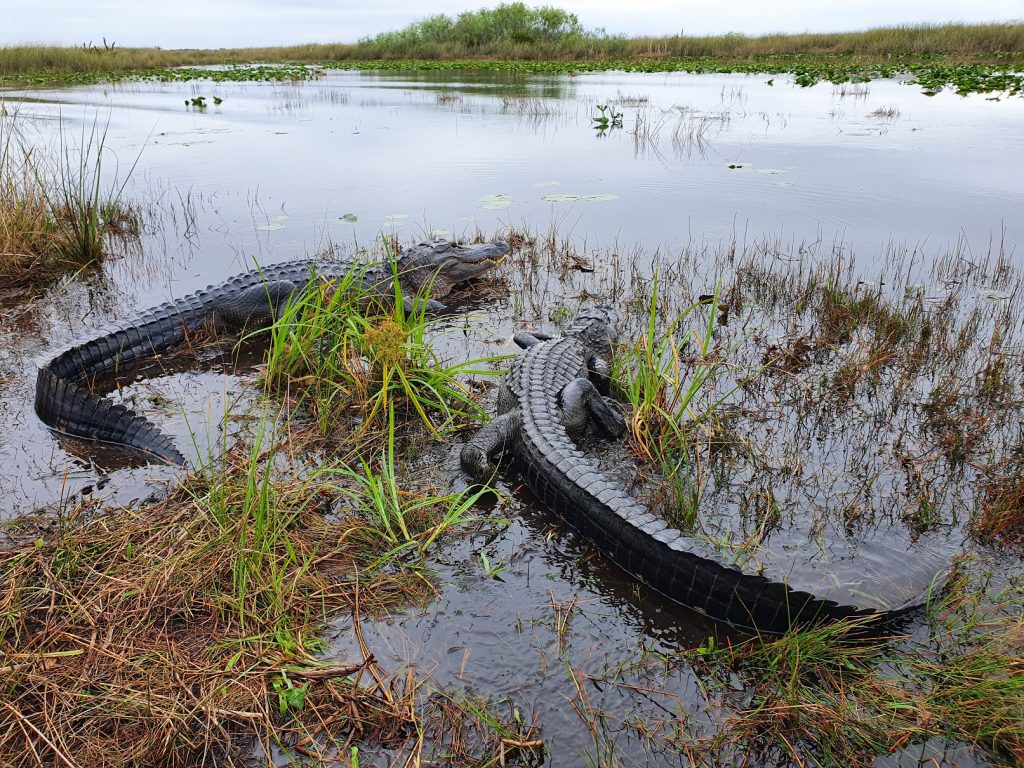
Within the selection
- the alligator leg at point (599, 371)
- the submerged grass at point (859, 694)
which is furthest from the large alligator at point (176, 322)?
the submerged grass at point (859, 694)

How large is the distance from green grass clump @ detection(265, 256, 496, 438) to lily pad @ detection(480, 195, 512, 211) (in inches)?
203

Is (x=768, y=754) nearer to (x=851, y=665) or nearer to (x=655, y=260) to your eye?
(x=851, y=665)

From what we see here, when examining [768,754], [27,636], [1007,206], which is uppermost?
[1007,206]

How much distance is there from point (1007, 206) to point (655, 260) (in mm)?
5138

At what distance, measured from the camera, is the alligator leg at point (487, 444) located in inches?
145

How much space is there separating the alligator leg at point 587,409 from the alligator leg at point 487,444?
0.38m

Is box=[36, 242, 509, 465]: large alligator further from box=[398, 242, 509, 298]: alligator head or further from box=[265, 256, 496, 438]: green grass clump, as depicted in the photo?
box=[265, 256, 496, 438]: green grass clump

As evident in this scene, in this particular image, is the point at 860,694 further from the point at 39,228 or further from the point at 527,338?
the point at 39,228

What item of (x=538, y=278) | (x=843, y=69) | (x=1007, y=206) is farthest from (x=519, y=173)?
(x=843, y=69)

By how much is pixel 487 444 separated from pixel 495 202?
21.2ft

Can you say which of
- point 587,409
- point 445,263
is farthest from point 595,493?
point 445,263

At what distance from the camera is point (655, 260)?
7.00 meters

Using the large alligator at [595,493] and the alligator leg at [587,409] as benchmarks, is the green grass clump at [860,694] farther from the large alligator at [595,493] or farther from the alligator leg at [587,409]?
the alligator leg at [587,409]

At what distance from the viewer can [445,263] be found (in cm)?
675
